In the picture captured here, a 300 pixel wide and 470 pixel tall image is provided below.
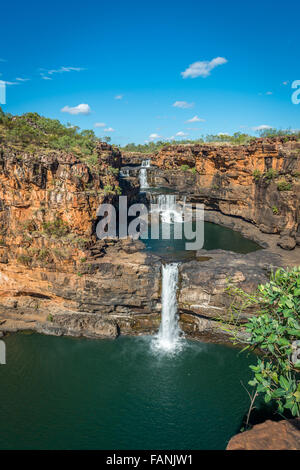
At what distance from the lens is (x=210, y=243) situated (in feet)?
94.4

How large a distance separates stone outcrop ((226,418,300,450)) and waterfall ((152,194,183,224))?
30668 millimetres

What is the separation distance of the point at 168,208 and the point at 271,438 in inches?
1348

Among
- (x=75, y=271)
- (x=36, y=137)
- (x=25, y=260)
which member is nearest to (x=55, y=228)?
(x=25, y=260)

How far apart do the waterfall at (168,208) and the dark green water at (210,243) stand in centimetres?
280

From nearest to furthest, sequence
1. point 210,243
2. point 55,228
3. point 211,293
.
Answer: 1. point 211,293
2. point 55,228
3. point 210,243

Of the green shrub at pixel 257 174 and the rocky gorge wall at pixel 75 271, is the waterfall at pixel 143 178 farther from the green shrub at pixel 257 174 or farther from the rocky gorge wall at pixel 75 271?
the rocky gorge wall at pixel 75 271

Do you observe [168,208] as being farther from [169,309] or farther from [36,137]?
[169,309]

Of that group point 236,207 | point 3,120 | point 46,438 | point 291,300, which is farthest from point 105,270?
point 236,207

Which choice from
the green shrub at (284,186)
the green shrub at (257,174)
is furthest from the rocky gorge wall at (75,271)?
the green shrub at (257,174)

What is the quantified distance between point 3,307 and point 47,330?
4017 millimetres

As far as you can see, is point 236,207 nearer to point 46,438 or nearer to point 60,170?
point 60,170

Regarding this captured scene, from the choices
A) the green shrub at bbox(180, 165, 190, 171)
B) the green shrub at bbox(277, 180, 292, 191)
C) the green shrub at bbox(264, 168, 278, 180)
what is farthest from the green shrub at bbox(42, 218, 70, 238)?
the green shrub at bbox(180, 165, 190, 171)
